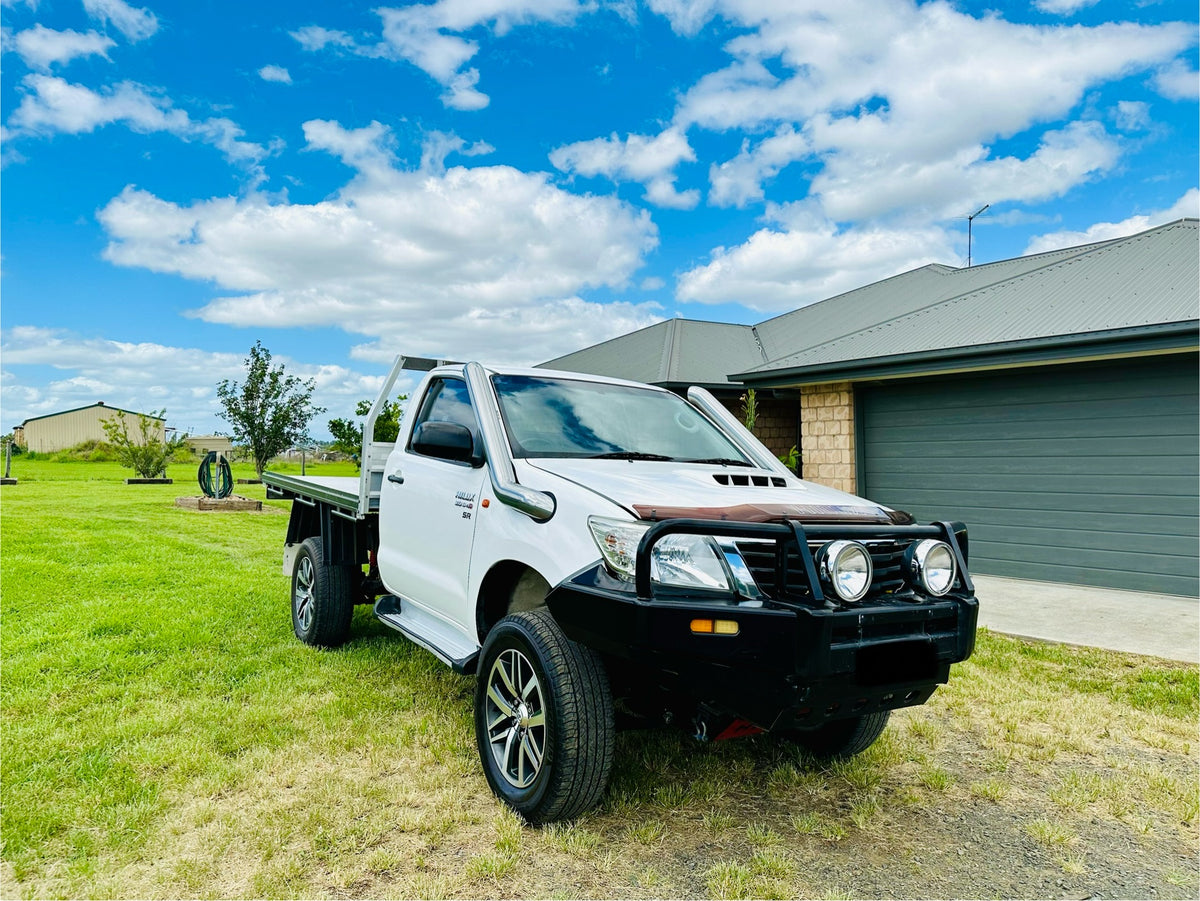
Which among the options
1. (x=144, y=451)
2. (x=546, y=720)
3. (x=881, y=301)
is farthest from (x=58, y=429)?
(x=546, y=720)

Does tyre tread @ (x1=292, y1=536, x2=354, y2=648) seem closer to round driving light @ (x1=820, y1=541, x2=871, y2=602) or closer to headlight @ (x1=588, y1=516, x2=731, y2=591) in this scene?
headlight @ (x1=588, y1=516, x2=731, y2=591)

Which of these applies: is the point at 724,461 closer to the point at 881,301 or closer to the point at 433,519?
the point at 433,519

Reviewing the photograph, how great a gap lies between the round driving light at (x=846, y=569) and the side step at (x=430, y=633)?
178 cm

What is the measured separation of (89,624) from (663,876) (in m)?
5.63

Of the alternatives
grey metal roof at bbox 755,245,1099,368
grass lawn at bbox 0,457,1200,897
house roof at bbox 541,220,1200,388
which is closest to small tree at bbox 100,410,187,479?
house roof at bbox 541,220,1200,388

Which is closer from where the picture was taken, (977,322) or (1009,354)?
(1009,354)

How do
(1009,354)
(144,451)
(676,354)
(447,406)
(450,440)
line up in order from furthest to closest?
(144,451), (676,354), (1009,354), (447,406), (450,440)

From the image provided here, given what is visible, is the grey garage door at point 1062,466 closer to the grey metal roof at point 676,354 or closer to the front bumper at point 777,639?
the grey metal roof at point 676,354

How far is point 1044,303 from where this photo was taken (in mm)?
10039

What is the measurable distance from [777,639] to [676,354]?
12597mm

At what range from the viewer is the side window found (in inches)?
175

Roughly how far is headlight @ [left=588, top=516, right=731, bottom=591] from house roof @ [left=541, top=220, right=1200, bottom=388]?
730 cm

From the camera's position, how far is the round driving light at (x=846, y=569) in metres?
2.79

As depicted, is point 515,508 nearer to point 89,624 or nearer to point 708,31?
point 89,624
